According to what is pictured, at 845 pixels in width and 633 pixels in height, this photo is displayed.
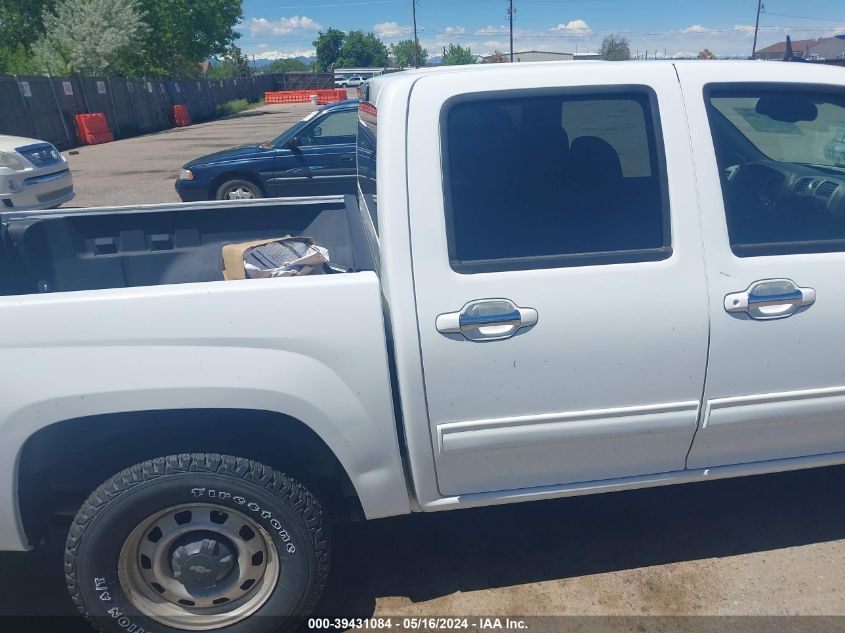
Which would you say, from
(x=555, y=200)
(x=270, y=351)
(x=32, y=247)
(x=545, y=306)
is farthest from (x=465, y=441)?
(x=32, y=247)

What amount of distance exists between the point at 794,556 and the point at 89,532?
2723 mm

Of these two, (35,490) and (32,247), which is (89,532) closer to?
(35,490)

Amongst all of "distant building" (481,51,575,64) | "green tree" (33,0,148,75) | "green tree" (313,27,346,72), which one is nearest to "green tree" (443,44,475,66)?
"distant building" (481,51,575,64)

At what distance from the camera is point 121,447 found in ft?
7.68

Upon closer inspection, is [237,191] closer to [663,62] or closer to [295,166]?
[295,166]

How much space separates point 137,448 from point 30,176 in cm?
857

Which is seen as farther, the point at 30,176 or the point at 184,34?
the point at 184,34

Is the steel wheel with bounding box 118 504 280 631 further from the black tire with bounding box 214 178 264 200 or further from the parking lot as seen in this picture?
the parking lot

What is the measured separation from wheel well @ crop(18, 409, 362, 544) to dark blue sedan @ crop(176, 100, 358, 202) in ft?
23.8

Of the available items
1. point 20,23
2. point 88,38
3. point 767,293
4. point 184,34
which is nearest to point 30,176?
point 767,293

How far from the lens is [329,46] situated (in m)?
128

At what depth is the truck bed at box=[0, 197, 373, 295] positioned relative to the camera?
3.42m

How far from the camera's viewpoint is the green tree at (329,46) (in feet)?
417

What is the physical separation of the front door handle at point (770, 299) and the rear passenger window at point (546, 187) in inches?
11.6
